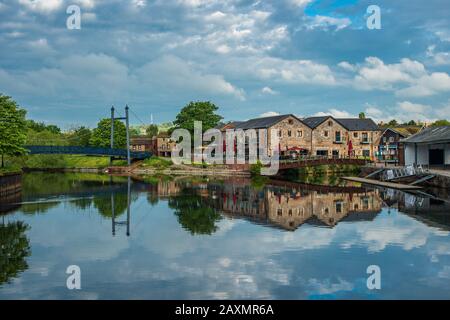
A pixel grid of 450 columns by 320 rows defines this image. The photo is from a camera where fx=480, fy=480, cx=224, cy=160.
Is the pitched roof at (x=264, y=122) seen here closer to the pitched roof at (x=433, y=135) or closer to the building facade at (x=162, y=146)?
the pitched roof at (x=433, y=135)

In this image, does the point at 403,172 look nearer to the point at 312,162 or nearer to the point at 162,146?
the point at 312,162

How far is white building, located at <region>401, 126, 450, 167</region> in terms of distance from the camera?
46.2m

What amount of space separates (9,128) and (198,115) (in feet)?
146

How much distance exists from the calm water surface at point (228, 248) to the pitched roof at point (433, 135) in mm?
13432

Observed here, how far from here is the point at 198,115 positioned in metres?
85.4

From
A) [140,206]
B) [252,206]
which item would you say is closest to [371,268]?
[252,206]

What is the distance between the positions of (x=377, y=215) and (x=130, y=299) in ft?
56.4

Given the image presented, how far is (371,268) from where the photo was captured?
14367 millimetres

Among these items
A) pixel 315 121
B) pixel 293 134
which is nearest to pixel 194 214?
pixel 293 134

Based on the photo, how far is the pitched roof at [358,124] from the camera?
79750 mm

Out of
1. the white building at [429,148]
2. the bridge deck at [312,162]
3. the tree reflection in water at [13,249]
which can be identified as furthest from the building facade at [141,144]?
the tree reflection in water at [13,249]

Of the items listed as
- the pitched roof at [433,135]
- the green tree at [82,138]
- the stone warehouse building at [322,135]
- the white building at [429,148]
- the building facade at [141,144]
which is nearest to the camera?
the pitched roof at [433,135]
